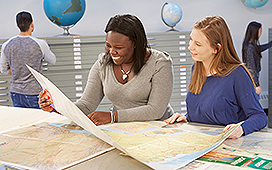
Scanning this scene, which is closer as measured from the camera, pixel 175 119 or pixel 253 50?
pixel 175 119

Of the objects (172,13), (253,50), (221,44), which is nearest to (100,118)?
(221,44)

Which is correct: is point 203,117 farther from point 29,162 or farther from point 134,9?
point 134,9

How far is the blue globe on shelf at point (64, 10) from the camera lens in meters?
3.75

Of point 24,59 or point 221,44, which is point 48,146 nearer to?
point 221,44

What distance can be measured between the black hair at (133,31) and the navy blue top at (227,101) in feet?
1.37

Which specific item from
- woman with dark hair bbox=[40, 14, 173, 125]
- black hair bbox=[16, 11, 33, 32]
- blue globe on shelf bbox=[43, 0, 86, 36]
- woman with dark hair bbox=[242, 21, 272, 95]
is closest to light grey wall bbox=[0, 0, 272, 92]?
blue globe on shelf bbox=[43, 0, 86, 36]

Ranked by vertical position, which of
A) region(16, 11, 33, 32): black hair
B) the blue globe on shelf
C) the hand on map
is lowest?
the hand on map

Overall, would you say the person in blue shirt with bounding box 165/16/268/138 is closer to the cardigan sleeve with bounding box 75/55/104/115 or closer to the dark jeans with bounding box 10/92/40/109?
the cardigan sleeve with bounding box 75/55/104/115

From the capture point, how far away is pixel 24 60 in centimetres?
316

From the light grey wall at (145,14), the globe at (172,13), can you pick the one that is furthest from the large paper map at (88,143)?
the light grey wall at (145,14)

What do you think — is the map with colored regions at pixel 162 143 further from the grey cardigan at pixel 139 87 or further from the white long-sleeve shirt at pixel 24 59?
the white long-sleeve shirt at pixel 24 59

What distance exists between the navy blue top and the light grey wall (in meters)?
3.60

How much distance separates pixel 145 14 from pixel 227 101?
3.80 metres

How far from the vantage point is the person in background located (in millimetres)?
3152
